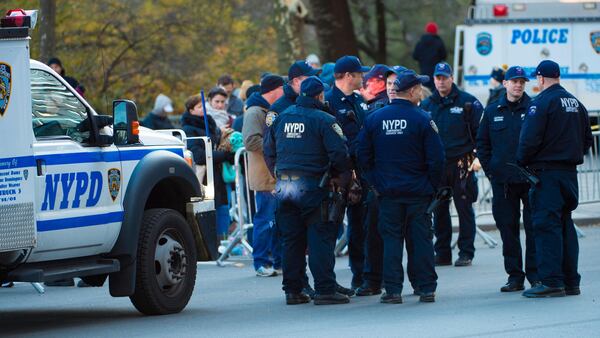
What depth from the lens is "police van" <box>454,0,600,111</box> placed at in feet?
84.8

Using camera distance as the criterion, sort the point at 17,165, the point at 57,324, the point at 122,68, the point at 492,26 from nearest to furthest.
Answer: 1. the point at 17,165
2. the point at 57,324
3. the point at 492,26
4. the point at 122,68

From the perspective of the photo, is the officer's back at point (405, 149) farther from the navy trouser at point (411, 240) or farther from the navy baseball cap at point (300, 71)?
the navy baseball cap at point (300, 71)

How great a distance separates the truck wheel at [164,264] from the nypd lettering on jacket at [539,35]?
1576 cm

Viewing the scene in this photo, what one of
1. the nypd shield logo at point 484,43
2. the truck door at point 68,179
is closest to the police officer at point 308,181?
the truck door at point 68,179

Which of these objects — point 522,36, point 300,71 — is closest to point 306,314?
point 300,71

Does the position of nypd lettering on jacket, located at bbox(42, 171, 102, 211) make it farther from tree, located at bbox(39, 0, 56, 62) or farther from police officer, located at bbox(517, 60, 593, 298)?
tree, located at bbox(39, 0, 56, 62)

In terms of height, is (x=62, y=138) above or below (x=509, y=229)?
above

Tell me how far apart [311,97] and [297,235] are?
115cm

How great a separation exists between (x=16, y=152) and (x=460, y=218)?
6273 millimetres

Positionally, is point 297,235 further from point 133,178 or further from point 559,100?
point 559,100

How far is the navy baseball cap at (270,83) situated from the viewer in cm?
1324

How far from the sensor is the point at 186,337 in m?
9.66

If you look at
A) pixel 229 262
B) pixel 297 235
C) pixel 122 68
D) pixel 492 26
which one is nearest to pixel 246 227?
pixel 229 262

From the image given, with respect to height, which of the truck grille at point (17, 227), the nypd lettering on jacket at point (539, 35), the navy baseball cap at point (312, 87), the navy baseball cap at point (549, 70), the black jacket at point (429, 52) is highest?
the nypd lettering on jacket at point (539, 35)
